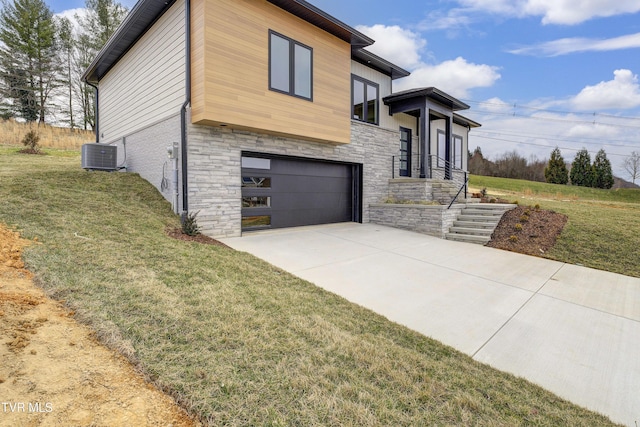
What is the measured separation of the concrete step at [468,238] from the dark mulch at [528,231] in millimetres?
183

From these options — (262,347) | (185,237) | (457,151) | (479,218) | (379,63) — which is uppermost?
(379,63)

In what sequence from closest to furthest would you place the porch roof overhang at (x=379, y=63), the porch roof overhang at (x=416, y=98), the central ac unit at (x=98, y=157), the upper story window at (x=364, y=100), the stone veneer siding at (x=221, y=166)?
1. the stone veneer siding at (x=221, y=166)
2. the central ac unit at (x=98, y=157)
3. the porch roof overhang at (x=379, y=63)
4. the upper story window at (x=364, y=100)
5. the porch roof overhang at (x=416, y=98)

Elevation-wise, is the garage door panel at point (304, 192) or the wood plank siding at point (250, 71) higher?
the wood plank siding at point (250, 71)

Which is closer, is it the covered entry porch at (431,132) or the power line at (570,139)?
the covered entry porch at (431,132)

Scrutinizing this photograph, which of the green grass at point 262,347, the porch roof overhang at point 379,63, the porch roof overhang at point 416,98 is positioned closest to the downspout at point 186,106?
the green grass at point 262,347

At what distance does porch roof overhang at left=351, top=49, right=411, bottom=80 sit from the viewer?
10656 mm

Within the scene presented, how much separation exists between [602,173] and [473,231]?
4039 cm

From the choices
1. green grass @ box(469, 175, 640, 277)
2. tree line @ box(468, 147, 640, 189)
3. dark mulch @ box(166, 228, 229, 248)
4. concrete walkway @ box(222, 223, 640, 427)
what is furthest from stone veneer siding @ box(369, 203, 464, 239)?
tree line @ box(468, 147, 640, 189)

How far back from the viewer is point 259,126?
7.36 metres

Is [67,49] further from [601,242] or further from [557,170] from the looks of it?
[557,170]

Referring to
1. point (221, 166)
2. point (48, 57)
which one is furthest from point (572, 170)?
point (48, 57)

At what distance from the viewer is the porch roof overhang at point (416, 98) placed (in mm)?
11141

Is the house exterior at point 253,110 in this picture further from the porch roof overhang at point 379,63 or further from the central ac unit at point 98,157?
the central ac unit at point 98,157

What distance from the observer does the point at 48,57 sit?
71.8 ft
